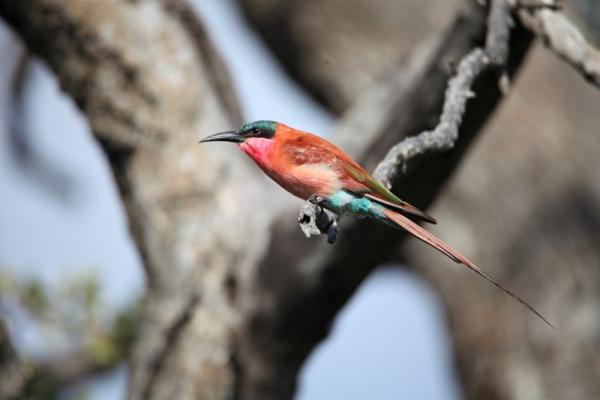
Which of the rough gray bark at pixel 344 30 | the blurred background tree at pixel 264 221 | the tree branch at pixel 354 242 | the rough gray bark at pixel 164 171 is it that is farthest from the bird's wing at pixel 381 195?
the rough gray bark at pixel 344 30

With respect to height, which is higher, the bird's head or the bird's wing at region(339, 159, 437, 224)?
the bird's wing at region(339, 159, 437, 224)

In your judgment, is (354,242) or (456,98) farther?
(354,242)

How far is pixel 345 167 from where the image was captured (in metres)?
2.17

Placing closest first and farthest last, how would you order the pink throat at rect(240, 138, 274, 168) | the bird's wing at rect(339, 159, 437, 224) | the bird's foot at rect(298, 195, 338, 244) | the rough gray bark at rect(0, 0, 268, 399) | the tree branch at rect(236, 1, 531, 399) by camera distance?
the bird's foot at rect(298, 195, 338, 244)
the bird's wing at rect(339, 159, 437, 224)
the pink throat at rect(240, 138, 274, 168)
the tree branch at rect(236, 1, 531, 399)
the rough gray bark at rect(0, 0, 268, 399)

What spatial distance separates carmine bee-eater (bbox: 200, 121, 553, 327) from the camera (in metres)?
2.02

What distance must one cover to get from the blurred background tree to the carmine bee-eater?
0.52 feet

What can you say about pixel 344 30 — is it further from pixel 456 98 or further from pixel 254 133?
pixel 456 98

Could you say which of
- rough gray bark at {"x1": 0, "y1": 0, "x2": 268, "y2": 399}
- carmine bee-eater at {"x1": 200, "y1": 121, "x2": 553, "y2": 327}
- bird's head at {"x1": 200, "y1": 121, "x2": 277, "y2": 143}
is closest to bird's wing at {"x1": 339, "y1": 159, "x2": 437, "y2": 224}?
carmine bee-eater at {"x1": 200, "y1": 121, "x2": 553, "y2": 327}

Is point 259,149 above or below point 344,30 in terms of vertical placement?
below

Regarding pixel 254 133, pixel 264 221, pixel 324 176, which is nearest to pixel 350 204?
pixel 324 176

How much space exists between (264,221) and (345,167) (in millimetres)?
1292

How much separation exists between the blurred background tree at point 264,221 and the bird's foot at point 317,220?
0.26 meters

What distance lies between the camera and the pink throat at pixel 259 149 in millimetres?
2264

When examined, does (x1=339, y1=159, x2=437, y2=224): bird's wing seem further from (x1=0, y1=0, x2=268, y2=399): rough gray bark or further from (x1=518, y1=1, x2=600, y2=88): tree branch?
(x1=0, y1=0, x2=268, y2=399): rough gray bark
